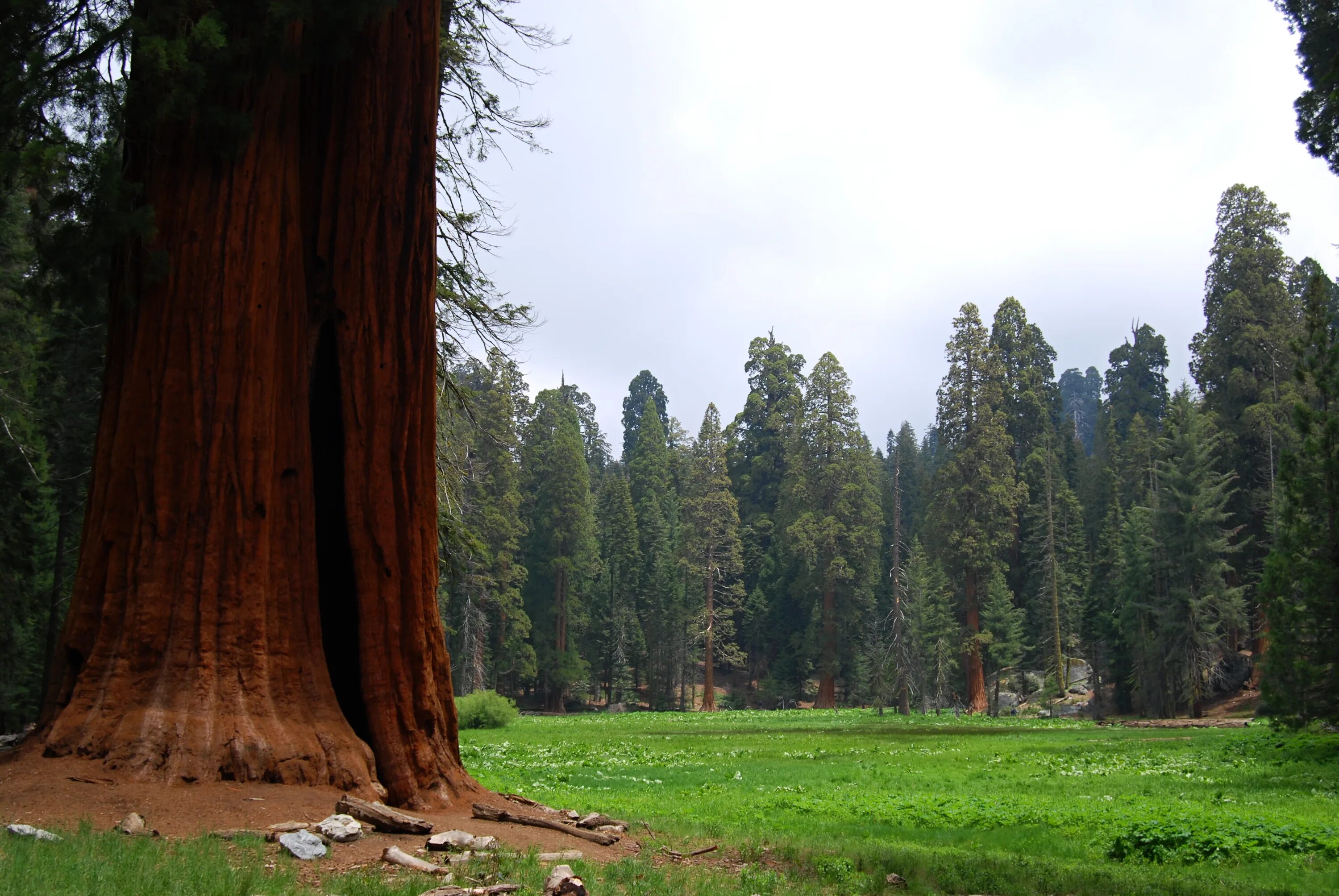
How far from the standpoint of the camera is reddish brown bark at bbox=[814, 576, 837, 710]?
64.2 meters

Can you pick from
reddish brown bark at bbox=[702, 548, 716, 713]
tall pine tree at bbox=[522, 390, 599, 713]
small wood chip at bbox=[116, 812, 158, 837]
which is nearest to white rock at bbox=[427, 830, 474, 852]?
small wood chip at bbox=[116, 812, 158, 837]

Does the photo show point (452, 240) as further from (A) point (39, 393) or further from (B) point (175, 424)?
(A) point (39, 393)

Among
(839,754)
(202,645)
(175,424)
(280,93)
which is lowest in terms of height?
(839,754)

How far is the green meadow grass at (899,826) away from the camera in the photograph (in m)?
6.05

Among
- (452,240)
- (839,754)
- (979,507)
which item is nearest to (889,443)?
(979,507)

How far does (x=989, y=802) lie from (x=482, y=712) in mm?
27112

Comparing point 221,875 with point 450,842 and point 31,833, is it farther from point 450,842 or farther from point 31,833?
point 450,842

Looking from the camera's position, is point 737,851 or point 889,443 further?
point 889,443

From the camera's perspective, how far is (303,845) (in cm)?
677

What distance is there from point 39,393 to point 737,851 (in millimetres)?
21342

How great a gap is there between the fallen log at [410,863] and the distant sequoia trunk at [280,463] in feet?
5.69

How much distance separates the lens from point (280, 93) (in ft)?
31.4

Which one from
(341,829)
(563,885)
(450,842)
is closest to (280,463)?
(341,829)

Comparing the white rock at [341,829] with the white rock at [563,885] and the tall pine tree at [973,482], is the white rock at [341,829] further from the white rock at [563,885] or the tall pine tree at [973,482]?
the tall pine tree at [973,482]
